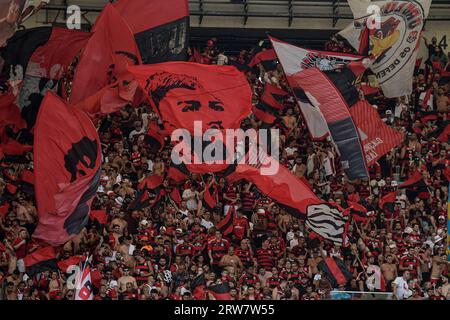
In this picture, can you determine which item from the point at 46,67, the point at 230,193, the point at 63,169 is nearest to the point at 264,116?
the point at 230,193

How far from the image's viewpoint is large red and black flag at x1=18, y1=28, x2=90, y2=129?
74.0ft

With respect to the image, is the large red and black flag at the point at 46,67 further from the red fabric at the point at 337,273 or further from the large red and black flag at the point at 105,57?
the red fabric at the point at 337,273

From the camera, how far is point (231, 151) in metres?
20.2

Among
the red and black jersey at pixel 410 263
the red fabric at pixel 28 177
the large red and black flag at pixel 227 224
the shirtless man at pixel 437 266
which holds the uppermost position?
the red fabric at pixel 28 177

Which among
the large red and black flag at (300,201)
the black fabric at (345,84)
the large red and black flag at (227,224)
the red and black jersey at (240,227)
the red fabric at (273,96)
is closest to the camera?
the large red and black flag at (300,201)

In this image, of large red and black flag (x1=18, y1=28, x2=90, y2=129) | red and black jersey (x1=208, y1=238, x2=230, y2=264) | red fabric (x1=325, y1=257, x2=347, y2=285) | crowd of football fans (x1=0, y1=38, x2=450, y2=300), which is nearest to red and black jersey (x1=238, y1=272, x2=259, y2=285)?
crowd of football fans (x1=0, y1=38, x2=450, y2=300)

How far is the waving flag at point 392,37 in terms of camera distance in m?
24.1

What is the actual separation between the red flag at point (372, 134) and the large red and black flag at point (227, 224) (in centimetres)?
329

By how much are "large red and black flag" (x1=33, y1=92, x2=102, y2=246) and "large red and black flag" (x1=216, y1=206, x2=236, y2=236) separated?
9.59 ft

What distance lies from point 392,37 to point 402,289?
623cm

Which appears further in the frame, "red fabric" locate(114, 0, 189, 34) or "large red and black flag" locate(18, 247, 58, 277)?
"red fabric" locate(114, 0, 189, 34)

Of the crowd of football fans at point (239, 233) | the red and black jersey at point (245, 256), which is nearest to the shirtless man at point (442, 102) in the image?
the crowd of football fans at point (239, 233)

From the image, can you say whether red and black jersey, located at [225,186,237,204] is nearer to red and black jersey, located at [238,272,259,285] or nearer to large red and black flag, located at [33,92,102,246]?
red and black jersey, located at [238,272,259,285]
